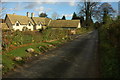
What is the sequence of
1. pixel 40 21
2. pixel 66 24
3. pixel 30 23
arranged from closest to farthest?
pixel 30 23
pixel 66 24
pixel 40 21

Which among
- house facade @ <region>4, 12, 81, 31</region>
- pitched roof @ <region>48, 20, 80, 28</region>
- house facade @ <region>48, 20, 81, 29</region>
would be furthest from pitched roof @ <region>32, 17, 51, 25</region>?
house facade @ <region>48, 20, 81, 29</region>

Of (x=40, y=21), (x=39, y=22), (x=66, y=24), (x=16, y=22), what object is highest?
(x=40, y=21)

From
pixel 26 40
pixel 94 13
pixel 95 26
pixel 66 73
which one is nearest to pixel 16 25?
pixel 26 40

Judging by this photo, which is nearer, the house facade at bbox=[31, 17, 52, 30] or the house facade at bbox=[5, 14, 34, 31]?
the house facade at bbox=[5, 14, 34, 31]

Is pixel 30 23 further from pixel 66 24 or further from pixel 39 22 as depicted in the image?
pixel 66 24

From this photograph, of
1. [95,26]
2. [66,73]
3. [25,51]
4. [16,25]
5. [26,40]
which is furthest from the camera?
[95,26]

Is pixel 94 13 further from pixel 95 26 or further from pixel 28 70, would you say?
pixel 28 70

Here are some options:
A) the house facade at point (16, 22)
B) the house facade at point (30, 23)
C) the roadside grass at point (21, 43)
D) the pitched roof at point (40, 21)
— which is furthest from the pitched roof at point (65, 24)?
the roadside grass at point (21, 43)

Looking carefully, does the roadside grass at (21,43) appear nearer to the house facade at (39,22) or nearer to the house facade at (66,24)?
the house facade at (66,24)

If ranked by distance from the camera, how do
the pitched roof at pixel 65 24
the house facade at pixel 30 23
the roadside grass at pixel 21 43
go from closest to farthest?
1. the roadside grass at pixel 21 43
2. the house facade at pixel 30 23
3. the pitched roof at pixel 65 24

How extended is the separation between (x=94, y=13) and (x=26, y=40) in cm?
4620

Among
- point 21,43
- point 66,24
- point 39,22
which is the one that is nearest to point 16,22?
point 39,22

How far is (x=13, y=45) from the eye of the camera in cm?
1556

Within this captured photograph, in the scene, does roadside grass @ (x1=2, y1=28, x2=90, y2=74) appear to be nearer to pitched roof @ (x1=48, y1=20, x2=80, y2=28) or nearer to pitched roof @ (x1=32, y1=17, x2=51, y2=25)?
pitched roof @ (x1=48, y1=20, x2=80, y2=28)
